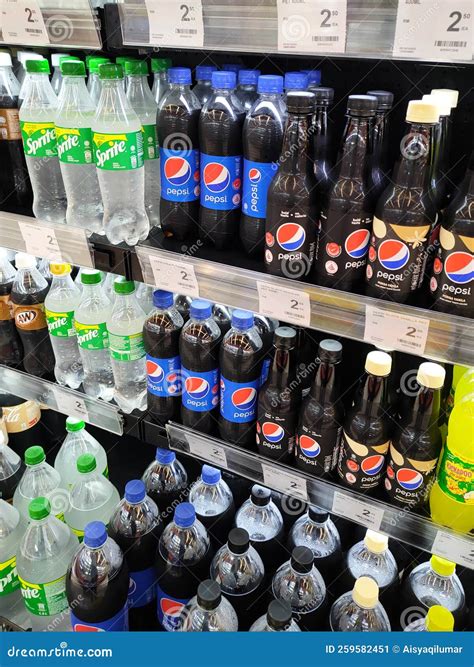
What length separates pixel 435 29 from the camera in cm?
83

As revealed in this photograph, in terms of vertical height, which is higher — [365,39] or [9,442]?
[365,39]

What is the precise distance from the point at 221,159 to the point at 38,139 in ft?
1.68

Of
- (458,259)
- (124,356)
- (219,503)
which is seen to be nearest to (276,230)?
(458,259)

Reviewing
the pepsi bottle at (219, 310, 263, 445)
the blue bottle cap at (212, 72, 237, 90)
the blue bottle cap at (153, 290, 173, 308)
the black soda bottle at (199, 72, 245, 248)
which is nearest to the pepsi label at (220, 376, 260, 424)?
the pepsi bottle at (219, 310, 263, 445)

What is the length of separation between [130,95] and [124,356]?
69 centimetres

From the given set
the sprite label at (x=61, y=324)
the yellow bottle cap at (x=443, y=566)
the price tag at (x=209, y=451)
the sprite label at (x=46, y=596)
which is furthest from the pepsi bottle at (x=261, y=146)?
the sprite label at (x=46, y=596)

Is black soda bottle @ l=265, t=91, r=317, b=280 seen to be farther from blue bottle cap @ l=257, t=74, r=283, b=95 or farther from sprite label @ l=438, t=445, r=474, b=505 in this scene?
sprite label @ l=438, t=445, r=474, b=505

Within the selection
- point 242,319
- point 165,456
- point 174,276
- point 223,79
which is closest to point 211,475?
point 165,456

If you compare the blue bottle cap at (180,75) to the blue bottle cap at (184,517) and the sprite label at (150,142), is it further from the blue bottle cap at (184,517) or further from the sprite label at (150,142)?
the blue bottle cap at (184,517)

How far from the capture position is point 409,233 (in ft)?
3.24

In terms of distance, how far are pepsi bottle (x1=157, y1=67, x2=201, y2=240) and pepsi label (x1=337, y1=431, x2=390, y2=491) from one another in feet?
2.08

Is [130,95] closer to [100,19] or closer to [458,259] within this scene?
[100,19]

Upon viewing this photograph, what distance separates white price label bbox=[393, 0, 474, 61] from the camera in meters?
0.81

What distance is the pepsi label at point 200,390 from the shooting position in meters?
1.38
